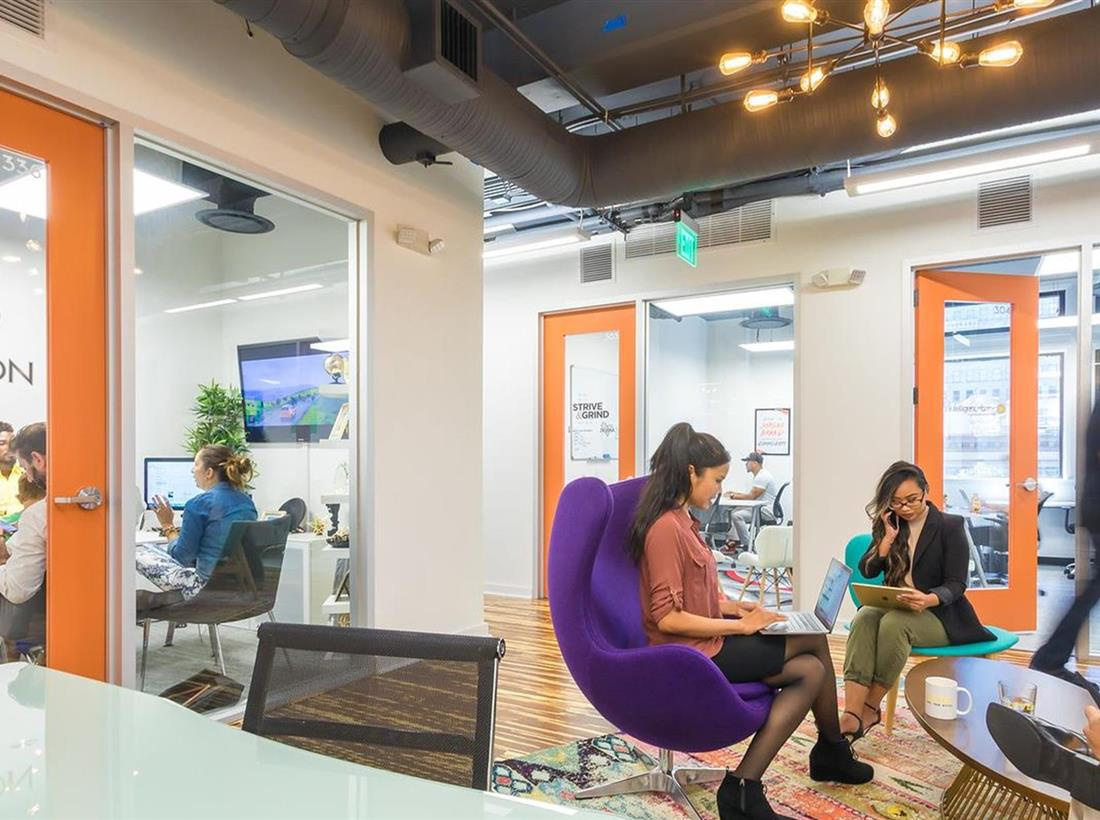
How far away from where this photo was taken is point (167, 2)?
3.03 metres

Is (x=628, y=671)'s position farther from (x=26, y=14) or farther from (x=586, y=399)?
(x=586, y=399)

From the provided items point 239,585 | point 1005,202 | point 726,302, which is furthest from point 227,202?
point 1005,202

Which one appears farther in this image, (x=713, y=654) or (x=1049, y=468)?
(x=1049, y=468)

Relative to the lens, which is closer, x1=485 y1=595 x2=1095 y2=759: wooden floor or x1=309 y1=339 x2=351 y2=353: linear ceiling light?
x1=485 y1=595 x2=1095 y2=759: wooden floor

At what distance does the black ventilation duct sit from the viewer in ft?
10.7

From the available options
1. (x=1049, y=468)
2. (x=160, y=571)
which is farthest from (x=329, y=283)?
(x=1049, y=468)

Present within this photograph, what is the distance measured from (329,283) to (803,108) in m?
2.49

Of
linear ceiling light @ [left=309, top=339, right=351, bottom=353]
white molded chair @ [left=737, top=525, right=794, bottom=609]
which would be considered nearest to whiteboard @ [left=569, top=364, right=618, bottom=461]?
white molded chair @ [left=737, top=525, right=794, bottom=609]

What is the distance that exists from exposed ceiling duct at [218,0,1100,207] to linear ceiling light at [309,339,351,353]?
1.19 metres

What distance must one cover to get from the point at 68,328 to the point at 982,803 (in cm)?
341

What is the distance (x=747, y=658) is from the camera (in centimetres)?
252

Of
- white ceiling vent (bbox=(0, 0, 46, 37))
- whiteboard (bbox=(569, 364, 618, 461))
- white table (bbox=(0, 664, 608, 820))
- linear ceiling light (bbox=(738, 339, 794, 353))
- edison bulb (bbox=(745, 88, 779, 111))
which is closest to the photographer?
white table (bbox=(0, 664, 608, 820))

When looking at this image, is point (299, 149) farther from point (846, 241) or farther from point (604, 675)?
point (846, 241)

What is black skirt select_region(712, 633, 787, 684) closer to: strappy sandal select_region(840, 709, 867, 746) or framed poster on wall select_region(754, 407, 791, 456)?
strappy sandal select_region(840, 709, 867, 746)
